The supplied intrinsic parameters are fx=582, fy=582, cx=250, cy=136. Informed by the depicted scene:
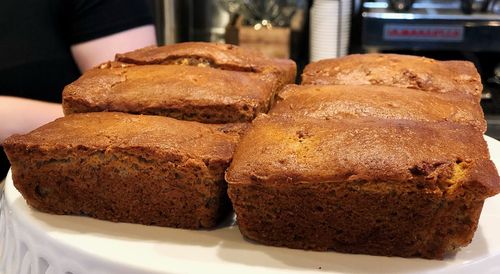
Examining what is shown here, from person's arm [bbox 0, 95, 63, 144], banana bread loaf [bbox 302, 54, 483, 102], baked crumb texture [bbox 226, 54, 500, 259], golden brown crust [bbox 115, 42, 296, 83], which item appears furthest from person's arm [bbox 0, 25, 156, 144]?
baked crumb texture [bbox 226, 54, 500, 259]

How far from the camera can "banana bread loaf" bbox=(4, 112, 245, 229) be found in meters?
1.00

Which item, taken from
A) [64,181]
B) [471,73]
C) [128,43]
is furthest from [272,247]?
[128,43]

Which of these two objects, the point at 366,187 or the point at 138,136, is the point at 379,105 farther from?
the point at 138,136

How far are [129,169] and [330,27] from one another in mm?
1879

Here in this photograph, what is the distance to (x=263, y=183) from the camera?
933 millimetres

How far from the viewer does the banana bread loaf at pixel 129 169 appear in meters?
1.00

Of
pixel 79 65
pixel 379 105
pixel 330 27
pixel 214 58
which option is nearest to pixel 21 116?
pixel 79 65

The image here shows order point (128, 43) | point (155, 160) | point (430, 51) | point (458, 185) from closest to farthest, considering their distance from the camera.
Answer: point (458, 185) < point (155, 160) < point (128, 43) < point (430, 51)

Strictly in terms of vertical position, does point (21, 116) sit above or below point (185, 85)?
below

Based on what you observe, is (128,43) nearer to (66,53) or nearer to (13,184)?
(66,53)

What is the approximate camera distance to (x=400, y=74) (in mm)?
1279

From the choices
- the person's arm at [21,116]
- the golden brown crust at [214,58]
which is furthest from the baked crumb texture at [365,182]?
the person's arm at [21,116]

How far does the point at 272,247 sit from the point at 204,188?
15 cm

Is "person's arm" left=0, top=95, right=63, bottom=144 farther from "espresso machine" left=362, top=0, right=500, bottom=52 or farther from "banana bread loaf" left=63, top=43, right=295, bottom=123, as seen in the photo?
"espresso machine" left=362, top=0, right=500, bottom=52
